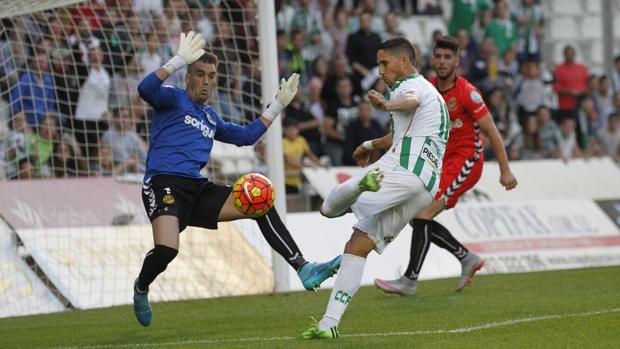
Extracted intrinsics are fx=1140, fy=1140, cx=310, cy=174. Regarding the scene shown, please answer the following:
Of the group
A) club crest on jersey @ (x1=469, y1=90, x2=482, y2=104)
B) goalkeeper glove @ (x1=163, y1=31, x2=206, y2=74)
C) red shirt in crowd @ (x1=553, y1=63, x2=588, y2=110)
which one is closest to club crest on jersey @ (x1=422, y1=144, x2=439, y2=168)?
goalkeeper glove @ (x1=163, y1=31, x2=206, y2=74)

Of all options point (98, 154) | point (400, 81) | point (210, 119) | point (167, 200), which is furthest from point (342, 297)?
point (98, 154)

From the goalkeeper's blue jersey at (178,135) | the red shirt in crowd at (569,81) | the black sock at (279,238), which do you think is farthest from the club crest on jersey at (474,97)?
the red shirt in crowd at (569,81)

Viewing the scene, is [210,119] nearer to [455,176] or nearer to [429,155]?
[429,155]

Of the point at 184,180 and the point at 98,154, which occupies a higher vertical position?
A: the point at 184,180

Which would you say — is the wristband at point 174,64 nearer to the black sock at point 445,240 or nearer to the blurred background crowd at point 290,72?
the black sock at point 445,240

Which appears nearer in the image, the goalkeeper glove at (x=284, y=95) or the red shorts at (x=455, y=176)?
the goalkeeper glove at (x=284, y=95)

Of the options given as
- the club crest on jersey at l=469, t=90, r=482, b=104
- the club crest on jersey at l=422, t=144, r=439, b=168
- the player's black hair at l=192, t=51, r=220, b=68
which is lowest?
the club crest on jersey at l=469, t=90, r=482, b=104

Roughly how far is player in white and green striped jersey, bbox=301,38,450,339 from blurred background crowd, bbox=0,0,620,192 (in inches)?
220

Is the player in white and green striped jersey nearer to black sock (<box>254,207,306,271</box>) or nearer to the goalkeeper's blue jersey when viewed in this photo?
black sock (<box>254,207,306,271</box>)

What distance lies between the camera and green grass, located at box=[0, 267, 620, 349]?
774 centimetres

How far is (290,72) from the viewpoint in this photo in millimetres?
19016

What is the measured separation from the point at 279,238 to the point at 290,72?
9.85 m

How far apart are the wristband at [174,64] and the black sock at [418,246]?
3.54 meters

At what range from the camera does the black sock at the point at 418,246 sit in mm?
11201
